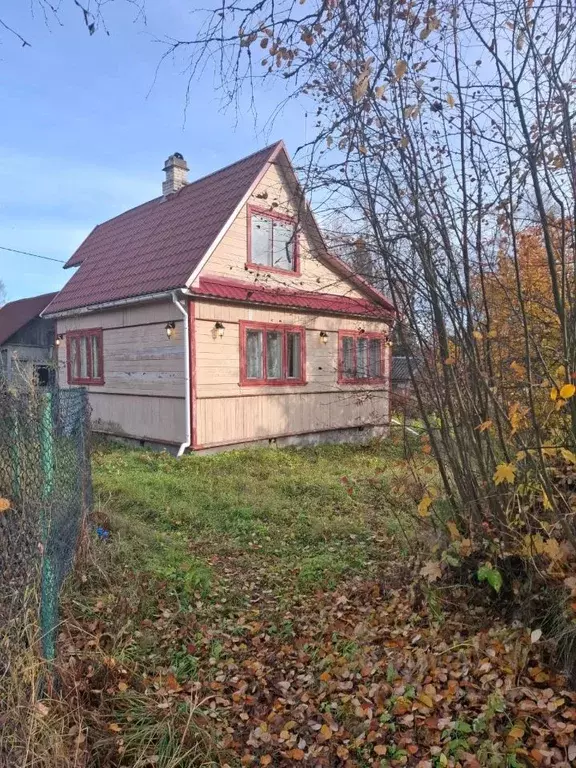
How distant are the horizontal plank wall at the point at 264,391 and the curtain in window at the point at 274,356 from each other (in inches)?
11.0

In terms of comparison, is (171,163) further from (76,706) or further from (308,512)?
(76,706)

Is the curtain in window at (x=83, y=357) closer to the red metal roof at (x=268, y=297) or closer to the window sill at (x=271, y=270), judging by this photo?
the red metal roof at (x=268, y=297)

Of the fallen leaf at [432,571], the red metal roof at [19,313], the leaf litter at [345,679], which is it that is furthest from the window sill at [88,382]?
the fallen leaf at [432,571]

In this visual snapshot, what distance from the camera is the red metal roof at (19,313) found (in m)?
19.2

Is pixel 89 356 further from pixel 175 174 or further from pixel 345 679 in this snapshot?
pixel 345 679

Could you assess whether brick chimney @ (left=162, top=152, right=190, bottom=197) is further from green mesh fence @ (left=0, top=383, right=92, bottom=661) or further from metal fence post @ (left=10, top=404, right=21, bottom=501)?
metal fence post @ (left=10, top=404, right=21, bottom=501)

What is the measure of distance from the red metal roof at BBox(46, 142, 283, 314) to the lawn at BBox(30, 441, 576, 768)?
230 inches

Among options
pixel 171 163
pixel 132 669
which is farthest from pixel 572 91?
pixel 171 163

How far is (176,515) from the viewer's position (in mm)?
6066

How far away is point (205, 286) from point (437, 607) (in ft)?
24.0

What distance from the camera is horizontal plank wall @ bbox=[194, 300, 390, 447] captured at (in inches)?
379

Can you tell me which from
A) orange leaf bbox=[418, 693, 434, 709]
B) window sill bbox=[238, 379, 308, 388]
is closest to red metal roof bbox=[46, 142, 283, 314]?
window sill bbox=[238, 379, 308, 388]

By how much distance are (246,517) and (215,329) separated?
4.59 m

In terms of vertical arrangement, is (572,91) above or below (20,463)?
above
